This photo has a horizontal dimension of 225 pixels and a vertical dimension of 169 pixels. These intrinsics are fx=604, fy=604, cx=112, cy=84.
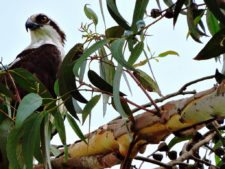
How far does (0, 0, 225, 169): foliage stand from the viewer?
135 cm

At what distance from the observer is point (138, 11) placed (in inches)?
55.9

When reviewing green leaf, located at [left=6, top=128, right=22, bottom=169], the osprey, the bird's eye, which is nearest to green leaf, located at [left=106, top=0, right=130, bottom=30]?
green leaf, located at [left=6, top=128, right=22, bottom=169]

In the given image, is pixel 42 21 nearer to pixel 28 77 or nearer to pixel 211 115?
pixel 28 77

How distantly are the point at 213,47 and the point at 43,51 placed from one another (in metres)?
2.43

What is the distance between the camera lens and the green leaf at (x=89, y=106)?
1.51 meters

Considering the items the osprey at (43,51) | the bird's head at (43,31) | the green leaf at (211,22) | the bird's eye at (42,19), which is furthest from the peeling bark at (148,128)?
the bird's eye at (42,19)

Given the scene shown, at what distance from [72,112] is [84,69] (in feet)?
0.47

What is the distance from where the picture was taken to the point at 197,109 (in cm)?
139

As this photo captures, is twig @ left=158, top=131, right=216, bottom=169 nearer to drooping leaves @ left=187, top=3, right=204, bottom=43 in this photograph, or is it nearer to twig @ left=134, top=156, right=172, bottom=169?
twig @ left=134, top=156, right=172, bottom=169

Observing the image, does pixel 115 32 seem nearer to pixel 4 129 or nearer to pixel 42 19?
pixel 4 129

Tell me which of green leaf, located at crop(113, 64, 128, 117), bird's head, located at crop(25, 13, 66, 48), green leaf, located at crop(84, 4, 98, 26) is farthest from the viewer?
bird's head, located at crop(25, 13, 66, 48)

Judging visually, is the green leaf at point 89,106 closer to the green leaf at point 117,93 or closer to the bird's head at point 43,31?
the green leaf at point 117,93

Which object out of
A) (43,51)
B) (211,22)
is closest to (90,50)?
(211,22)

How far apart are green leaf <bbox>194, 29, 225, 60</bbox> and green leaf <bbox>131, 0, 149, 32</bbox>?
0.53ft
